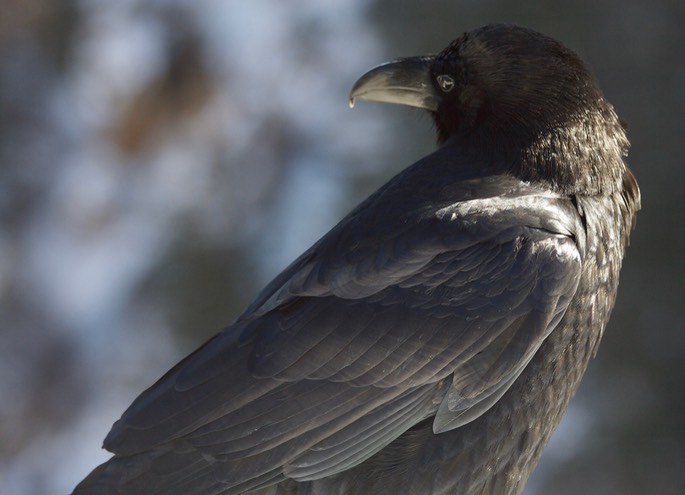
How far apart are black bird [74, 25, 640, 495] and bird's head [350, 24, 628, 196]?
23 mm

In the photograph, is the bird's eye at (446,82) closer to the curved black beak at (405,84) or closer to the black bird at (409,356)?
the curved black beak at (405,84)

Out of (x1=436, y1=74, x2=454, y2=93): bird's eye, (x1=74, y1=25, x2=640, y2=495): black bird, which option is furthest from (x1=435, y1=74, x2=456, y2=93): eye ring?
(x1=74, y1=25, x2=640, y2=495): black bird

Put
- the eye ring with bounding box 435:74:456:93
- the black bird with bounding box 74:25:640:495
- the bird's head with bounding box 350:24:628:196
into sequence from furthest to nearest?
1. the eye ring with bounding box 435:74:456:93
2. the bird's head with bounding box 350:24:628:196
3. the black bird with bounding box 74:25:640:495

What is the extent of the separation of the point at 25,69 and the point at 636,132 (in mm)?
5139

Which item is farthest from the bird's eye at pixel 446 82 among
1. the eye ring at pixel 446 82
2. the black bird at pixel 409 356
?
the black bird at pixel 409 356

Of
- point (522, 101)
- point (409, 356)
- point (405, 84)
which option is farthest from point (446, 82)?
point (409, 356)

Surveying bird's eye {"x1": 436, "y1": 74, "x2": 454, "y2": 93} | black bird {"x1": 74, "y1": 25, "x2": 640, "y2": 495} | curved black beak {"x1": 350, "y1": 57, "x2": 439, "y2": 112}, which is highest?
curved black beak {"x1": 350, "y1": 57, "x2": 439, "y2": 112}

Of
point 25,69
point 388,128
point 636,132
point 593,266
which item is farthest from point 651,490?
point 25,69

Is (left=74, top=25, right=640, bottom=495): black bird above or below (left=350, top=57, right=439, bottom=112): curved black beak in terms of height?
below

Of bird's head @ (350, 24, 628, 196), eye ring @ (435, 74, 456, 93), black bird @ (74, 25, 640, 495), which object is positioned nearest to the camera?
black bird @ (74, 25, 640, 495)

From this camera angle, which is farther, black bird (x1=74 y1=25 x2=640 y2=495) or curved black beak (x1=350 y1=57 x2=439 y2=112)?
curved black beak (x1=350 y1=57 x2=439 y2=112)

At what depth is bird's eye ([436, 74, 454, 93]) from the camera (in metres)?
3.58

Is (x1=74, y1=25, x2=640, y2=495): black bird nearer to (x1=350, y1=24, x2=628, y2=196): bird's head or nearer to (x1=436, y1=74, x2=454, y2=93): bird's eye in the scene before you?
(x1=350, y1=24, x2=628, y2=196): bird's head

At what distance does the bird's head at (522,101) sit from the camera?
3.34 metres
